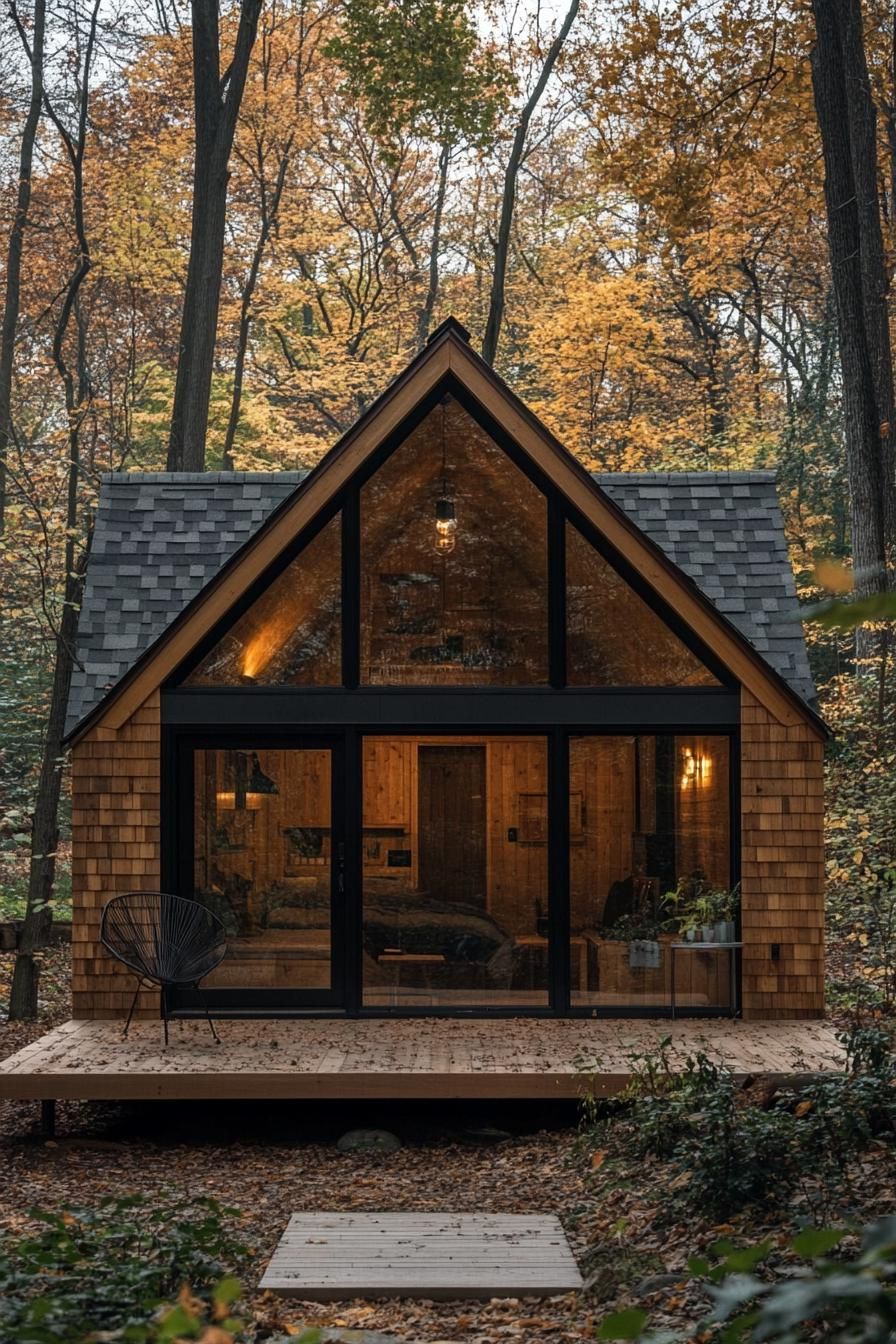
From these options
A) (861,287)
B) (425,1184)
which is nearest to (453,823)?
(425,1184)

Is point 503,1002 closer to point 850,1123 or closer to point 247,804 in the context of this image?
point 247,804

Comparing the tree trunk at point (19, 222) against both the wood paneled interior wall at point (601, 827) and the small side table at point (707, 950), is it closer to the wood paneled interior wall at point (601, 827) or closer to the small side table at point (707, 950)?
the wood paneled interior wall at point (601, 827)

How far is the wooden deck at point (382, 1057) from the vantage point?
711cm

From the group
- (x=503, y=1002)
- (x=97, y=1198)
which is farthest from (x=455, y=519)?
(x=97, y=1198)

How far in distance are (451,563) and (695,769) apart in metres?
1.95

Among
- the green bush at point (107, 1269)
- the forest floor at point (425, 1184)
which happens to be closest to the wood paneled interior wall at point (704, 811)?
the forest floor at point (425, 1184)

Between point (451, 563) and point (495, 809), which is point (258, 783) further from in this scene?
point (451, 563)

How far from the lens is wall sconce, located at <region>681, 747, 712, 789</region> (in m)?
8.55

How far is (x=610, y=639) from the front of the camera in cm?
855

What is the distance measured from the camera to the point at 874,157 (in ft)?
39.7

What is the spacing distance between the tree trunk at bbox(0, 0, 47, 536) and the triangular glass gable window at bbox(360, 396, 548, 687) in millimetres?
7620

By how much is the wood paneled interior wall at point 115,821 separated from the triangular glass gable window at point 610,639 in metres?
2.59

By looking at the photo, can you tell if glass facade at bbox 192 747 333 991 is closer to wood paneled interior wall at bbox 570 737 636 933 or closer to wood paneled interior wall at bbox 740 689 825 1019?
wood paneled interior wall at bbox 570 737 636 933

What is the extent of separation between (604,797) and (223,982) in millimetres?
2572
